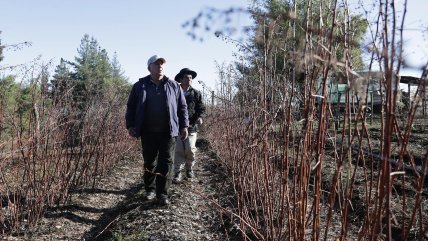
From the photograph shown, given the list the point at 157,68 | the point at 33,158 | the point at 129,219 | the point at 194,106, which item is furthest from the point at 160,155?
the point at 194,106

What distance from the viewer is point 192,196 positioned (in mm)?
5090

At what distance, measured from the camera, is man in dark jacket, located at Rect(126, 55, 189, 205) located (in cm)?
441

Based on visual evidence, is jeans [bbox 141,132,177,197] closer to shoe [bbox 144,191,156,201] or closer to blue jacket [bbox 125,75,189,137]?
blue jacket [bbox 125,75,189,137]

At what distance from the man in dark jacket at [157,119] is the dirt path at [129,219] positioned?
0.29 m

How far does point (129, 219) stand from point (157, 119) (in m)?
1.00

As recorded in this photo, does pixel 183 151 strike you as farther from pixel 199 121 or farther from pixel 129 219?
pixel 129 219

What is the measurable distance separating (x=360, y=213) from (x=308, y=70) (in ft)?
9.25

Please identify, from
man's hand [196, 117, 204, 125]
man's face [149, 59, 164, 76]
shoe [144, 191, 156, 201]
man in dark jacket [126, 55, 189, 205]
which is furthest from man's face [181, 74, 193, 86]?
shoe [144, 191, 156, 201]

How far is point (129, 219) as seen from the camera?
13.1ft

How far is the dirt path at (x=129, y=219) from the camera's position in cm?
363

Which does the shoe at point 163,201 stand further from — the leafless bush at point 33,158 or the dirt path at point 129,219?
the leafless bush at point 33,158

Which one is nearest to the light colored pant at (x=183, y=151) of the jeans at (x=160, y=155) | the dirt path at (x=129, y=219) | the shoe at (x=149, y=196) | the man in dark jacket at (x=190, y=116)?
the man in dark jacket at (x=190, y=116)

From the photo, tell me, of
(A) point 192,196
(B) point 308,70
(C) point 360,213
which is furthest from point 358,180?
(B) point 308,70

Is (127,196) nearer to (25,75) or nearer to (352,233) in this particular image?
(25,75)
